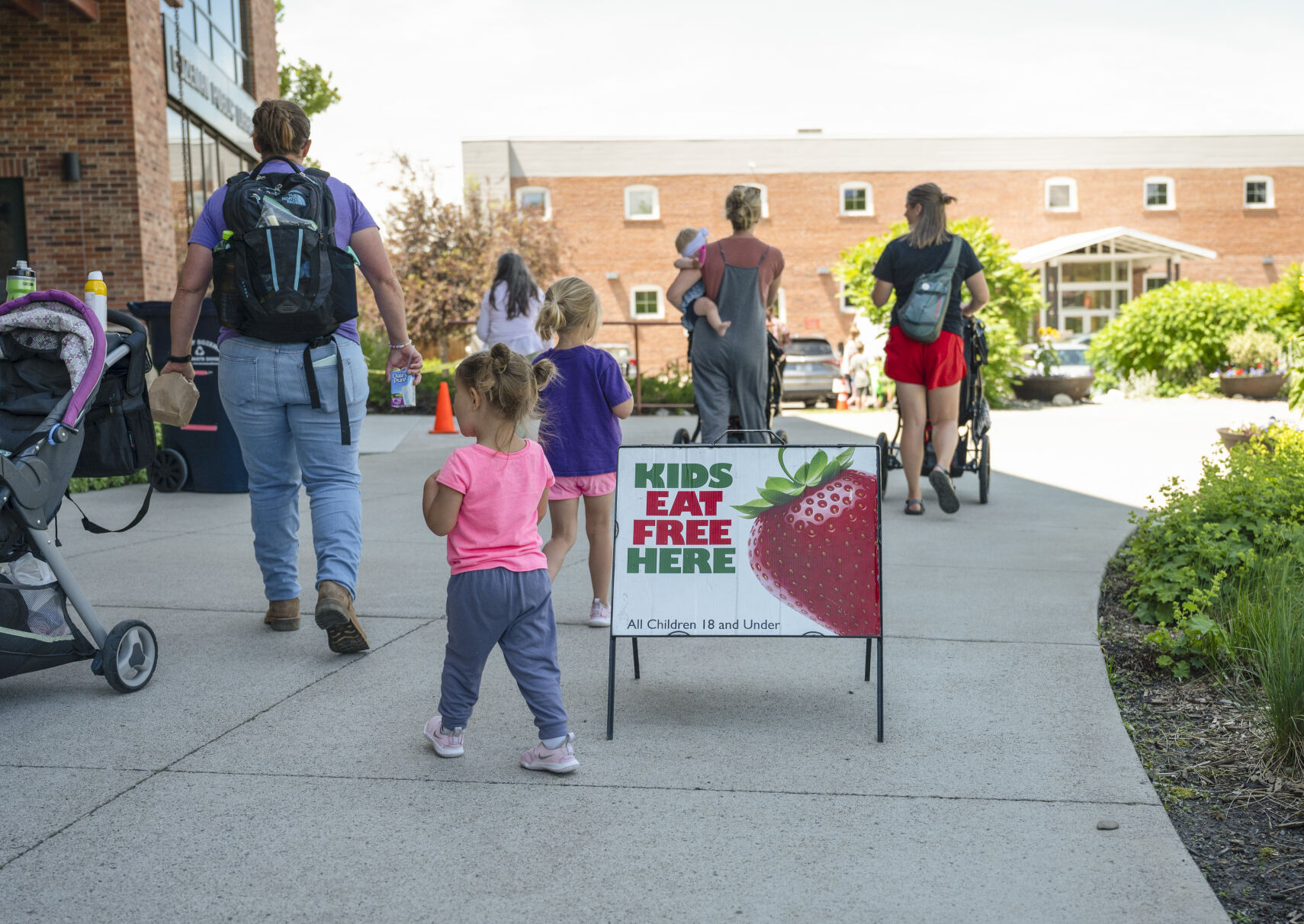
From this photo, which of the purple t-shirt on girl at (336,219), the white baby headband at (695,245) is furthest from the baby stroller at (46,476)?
the white baby headband at (695,245)

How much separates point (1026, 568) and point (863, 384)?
17.8 m

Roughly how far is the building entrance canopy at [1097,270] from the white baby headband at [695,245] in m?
Result: 28.4

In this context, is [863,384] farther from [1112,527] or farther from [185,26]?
[1112,527]

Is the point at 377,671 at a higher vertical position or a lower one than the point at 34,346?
lower

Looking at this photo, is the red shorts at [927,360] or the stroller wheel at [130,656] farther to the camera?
the red shorts at [927,360]

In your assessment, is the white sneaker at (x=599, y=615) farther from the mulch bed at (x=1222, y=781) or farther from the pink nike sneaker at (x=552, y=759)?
the mulch bed at (x=1222, y=781)

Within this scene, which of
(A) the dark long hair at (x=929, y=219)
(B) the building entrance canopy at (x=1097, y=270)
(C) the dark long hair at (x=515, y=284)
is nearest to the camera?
(A) the dark long hair at (x=929, y=219)

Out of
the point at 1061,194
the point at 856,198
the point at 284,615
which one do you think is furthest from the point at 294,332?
the point at 1061,194

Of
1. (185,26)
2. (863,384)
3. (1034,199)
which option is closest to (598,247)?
(1034,199)

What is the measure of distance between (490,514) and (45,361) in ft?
6.05

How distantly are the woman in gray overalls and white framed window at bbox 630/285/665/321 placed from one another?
113 feet

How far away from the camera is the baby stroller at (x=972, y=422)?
8141mm

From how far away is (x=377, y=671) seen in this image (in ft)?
14.3

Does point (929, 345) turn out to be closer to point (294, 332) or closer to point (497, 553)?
point (294, 332)
